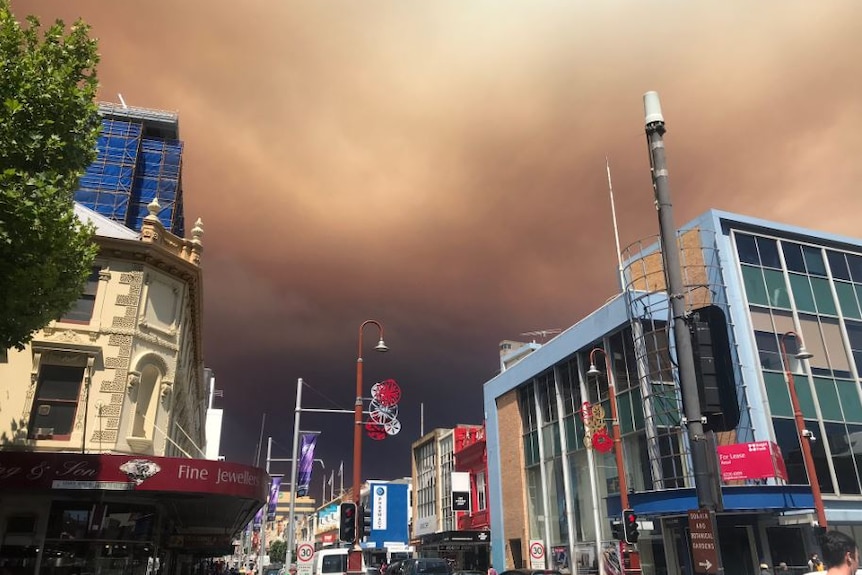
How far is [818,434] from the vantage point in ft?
91.0

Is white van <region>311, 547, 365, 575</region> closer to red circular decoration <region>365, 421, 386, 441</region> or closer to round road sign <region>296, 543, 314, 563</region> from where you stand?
round road sign <region>296, 543, 314, 563</region>

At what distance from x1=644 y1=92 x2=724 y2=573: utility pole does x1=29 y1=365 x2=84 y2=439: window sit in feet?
60.5

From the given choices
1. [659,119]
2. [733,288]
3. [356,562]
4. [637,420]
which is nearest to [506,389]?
[637,420]

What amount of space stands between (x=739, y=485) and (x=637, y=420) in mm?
7287

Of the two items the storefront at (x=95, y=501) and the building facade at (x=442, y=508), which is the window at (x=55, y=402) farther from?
the building facade at (x=442, y=508)

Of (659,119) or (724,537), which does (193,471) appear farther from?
(724,537)

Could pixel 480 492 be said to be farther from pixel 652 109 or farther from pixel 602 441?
pixel 652 109

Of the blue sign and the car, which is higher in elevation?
the blue sign

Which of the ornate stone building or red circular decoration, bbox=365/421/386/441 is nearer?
the ornate stone building

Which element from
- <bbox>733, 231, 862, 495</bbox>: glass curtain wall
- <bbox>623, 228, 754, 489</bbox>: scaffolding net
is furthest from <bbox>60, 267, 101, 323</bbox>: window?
<bbox>733, 231, 862, 495</bbox>: glass curtain wall

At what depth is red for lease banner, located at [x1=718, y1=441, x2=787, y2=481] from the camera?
24.4 meters

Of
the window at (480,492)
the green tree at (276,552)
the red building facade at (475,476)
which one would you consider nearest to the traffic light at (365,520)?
the red building facade at (475,476)

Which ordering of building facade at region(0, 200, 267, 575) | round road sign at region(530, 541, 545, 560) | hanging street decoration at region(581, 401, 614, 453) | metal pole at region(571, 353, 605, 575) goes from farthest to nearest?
metal pole at region(571, 353, 605, 575), hanging street decoration at region(581, 401, 614, 453), round road sign at region(530, 541, 545, 560), building facade at region(0, 200, 267, 575)

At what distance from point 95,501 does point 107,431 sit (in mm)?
2085
